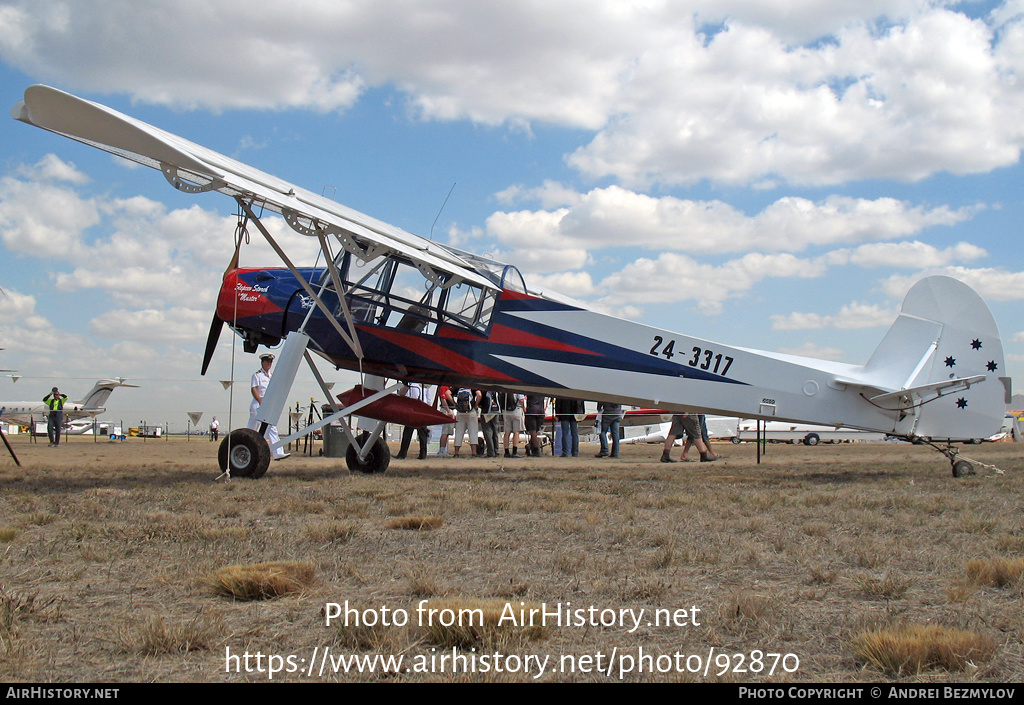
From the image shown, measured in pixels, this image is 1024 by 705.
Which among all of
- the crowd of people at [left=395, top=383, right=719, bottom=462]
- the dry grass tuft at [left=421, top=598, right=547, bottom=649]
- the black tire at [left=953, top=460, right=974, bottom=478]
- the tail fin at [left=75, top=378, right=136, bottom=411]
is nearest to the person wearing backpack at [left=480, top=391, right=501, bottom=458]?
the crowd of people at [left=395, top=383, right=719, bottom=462]

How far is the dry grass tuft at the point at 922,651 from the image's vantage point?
2.35 meters

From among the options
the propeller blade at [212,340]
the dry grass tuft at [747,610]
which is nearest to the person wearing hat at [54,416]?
the propeller blade at [212,340]

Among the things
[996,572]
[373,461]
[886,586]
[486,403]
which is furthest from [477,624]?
[486,403]

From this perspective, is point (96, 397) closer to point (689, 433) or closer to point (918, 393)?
point (689, 433)

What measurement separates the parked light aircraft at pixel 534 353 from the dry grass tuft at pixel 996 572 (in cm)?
588

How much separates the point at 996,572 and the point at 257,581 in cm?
343

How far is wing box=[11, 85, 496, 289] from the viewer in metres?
6.34

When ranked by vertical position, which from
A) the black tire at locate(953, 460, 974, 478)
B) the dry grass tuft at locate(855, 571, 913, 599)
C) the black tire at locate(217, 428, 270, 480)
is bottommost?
the black tire at locate(953, 460, 974, 478)

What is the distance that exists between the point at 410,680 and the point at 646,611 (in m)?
1.17

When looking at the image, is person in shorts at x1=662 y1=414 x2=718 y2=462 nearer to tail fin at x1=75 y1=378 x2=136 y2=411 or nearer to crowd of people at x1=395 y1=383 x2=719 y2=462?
crowd of people at x1=395 y1=383 x2=719 y2=462

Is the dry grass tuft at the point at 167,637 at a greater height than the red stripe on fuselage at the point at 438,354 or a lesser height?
lesser

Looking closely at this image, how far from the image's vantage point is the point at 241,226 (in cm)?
814

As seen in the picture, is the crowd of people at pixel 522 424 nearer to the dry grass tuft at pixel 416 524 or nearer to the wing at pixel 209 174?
the wing at pixel 209 174

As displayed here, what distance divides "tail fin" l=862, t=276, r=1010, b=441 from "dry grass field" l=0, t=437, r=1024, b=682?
3720 millimetres
